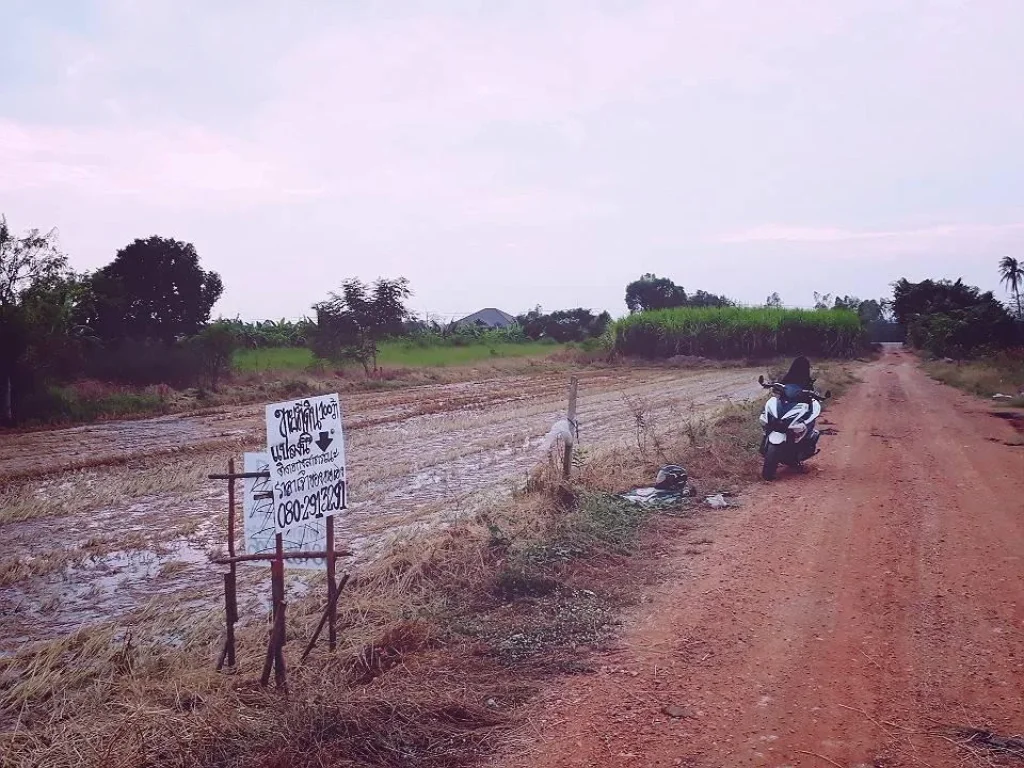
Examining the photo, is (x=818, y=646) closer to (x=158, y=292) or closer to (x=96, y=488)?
(x=96, y=488)

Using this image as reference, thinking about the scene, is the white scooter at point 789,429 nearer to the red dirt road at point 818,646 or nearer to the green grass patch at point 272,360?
the red dirt road at point 818,646

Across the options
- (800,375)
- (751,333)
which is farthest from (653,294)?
(800,375)

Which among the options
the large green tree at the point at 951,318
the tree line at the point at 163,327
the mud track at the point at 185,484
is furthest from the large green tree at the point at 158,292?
the large green tree at the point at 951,318

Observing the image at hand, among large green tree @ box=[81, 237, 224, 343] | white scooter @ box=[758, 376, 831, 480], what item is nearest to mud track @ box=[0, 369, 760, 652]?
white scooter @ box=[758, 376, 831, 480]

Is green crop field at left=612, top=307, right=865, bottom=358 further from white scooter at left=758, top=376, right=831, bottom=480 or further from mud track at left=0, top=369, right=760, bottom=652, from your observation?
white scooter at left=758, top=376, right=831, bottom=480

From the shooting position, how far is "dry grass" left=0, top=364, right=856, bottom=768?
4094mm

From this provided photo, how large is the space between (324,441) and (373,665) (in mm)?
1422

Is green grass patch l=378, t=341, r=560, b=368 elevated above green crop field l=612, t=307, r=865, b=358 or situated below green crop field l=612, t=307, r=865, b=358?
below

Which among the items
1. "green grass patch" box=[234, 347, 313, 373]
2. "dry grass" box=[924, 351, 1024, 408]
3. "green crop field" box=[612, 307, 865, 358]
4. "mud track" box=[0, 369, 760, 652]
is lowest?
"mud track" box=[0, 369, 760, 652]

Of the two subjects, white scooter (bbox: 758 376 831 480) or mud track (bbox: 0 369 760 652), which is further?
white scooter (bbox: 758 376 831 480)

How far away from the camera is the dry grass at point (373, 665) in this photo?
4094 millimetres

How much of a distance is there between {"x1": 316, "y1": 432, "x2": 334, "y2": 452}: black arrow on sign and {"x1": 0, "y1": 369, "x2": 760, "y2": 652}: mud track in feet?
8.87

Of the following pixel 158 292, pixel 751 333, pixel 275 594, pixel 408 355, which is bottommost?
pixel 275 594

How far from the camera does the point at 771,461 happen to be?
11109mm
